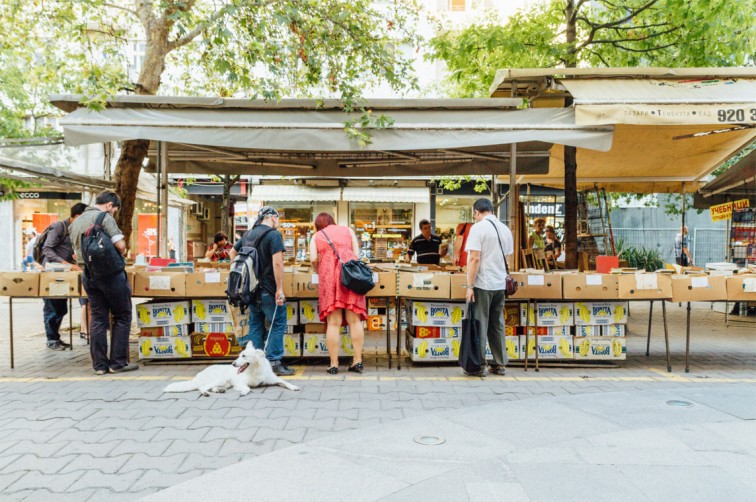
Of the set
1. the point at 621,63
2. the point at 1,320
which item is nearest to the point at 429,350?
the point at 621,63

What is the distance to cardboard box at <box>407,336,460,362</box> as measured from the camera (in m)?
6.54

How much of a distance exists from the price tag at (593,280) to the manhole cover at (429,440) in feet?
10.3

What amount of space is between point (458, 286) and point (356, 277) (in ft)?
4.10

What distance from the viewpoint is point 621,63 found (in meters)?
10.8

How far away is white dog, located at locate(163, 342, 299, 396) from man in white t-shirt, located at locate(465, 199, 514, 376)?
7.05 feet

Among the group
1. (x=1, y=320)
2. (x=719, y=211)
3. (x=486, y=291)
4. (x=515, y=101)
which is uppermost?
(x=515, y=101)

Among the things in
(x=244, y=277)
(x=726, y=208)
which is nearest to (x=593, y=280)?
(x=244, y=277)

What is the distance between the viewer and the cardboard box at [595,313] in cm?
660

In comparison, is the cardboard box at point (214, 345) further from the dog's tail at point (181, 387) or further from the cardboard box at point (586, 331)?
the cardboard box at point (586, 331)

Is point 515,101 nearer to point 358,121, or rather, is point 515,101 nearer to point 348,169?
point 358,121

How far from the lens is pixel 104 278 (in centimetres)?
584

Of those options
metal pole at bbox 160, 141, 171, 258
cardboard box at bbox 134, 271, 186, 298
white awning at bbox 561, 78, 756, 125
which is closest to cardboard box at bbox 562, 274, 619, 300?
white awning at bbox 561, 78, 756, 125

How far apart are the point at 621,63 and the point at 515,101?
546cm

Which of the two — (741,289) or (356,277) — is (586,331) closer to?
(741,289)
